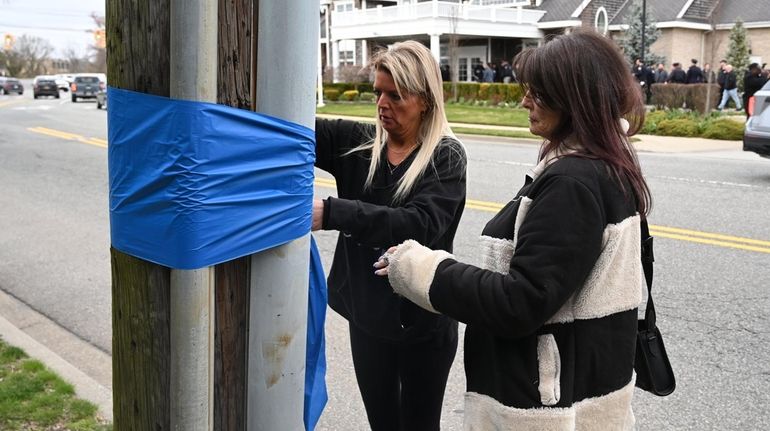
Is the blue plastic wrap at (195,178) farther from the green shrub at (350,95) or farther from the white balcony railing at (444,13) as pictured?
the white balcony railing at (444,13)

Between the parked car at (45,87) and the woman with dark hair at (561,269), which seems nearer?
the woman with dark hair at (561,269)

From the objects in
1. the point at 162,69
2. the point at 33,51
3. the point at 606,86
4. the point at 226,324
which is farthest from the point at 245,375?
the point at 33,51

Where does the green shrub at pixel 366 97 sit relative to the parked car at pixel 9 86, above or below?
below

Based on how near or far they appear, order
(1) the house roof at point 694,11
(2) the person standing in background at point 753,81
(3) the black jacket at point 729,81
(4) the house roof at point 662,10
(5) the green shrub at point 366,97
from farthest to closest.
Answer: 1. (4) the house roof at point 662,10
2. (1) the house roof at point 694,11
3. (5) the green shrub at point 366,97
4. (3) the black jacket at point 729,81
5. (2) the person standing in background at point 753,81

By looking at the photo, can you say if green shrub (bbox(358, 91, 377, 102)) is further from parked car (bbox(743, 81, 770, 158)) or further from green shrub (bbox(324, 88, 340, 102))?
parked car (bbox(743, 81, 770, 158))

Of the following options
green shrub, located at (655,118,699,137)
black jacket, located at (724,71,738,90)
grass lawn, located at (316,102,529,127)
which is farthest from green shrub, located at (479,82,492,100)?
green shrub, located at (655,118,699,137)

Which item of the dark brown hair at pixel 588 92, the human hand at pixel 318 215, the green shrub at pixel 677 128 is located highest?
the dark brown hair at pixel 588 92

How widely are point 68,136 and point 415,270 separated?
19.4 metres

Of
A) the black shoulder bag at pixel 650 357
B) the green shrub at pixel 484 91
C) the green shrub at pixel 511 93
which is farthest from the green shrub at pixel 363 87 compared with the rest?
the black shoulder bag at pixel 650 357

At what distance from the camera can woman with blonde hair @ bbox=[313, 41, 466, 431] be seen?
2.58 m

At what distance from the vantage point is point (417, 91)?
2.61 meters

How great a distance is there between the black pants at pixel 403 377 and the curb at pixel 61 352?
1610mm

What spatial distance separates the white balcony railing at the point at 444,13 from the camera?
37188 mm

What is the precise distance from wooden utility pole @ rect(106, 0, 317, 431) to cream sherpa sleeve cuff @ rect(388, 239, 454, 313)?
0.23 meters
